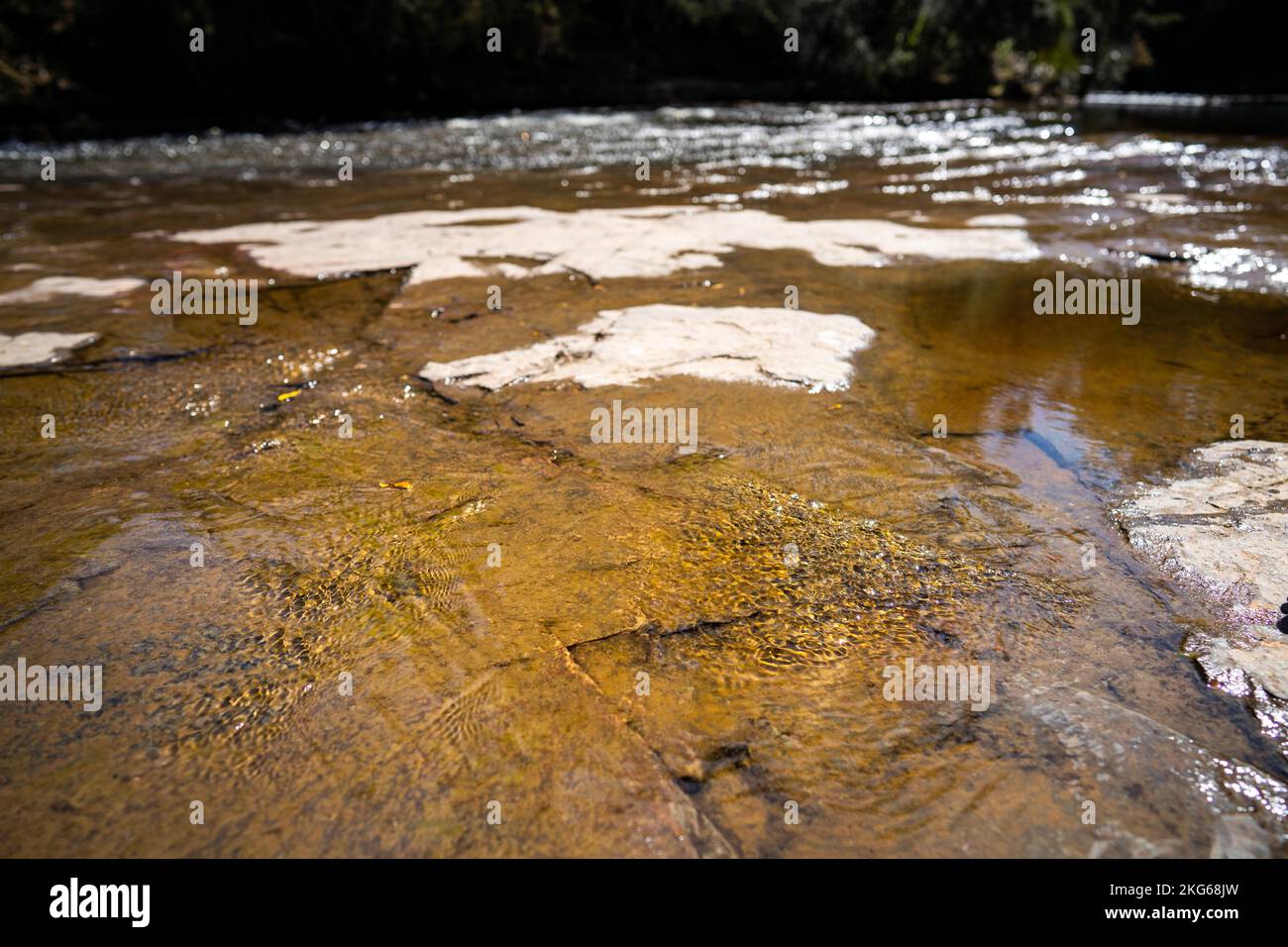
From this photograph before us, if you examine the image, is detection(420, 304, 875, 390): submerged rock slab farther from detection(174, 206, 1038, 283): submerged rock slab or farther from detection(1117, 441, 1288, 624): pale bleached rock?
detection(1117, 441, 1288, 624): pale bleached rock

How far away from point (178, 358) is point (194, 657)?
1926 mm

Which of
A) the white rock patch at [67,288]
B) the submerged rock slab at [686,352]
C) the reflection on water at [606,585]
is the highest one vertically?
the white rock patch at [67,288]

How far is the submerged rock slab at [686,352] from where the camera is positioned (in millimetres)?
2695

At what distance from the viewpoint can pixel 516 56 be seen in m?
12.2

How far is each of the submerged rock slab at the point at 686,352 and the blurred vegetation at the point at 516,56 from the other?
34.0 feet

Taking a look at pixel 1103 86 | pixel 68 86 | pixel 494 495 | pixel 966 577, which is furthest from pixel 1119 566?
pixel 1103 86

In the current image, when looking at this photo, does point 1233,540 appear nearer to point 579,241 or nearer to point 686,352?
point 686,352

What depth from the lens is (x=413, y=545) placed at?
70.9 inches

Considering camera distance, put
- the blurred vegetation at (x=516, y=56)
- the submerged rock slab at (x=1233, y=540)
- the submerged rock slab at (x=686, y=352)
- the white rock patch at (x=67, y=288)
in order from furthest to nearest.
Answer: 1. the blurred vegetation at (x=516, y=56)
2. the white rock patch at (x=67, y=288)
3. the submerged rock slab at (x=686, y=352)
4. the submerged rock slab at (x=1233, y=540)

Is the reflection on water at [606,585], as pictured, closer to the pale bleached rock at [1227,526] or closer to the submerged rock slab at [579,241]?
the pale bleached rock at [1227,526]

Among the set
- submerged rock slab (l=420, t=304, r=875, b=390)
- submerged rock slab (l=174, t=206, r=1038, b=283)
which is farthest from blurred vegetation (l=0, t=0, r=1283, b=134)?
submerged rock slab (l=420, t=304, r=875, b=390)

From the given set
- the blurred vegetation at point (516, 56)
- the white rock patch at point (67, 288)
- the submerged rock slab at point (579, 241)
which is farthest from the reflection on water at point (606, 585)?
the blurred vegetation at point (516, 56)

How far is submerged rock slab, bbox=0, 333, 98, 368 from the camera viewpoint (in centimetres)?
293

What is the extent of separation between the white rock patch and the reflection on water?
0.56 ft
